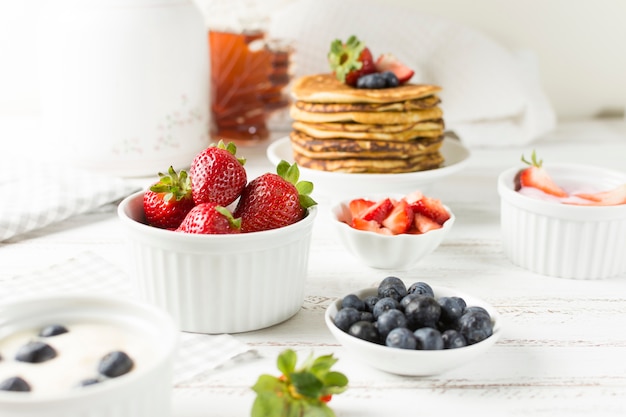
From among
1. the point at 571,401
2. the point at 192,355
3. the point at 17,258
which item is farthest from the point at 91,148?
the point at 571,401

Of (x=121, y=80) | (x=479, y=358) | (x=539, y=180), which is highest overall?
(x=121, y=80)

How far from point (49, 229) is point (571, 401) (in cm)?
93

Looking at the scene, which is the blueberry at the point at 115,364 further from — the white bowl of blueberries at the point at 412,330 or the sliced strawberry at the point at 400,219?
the sliced strawberry at the point at 400,219

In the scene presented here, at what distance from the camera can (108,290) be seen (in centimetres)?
117

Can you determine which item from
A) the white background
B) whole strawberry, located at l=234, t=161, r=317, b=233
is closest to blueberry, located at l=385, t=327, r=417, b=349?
whole strawberry, located at l=234, t=161, r=317, b=233

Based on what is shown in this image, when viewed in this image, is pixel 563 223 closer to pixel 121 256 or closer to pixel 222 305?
pixel 222 305

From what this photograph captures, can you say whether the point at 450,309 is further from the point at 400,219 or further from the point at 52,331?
the point at 52,331

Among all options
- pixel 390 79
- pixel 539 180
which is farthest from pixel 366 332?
pixel 390 79

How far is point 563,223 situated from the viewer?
1.23 meters

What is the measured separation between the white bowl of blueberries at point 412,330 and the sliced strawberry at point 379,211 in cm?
27

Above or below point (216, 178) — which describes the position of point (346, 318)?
below

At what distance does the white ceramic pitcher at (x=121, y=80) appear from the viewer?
5.24 feet

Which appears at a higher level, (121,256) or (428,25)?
(428,25)

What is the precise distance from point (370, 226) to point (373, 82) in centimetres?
39
